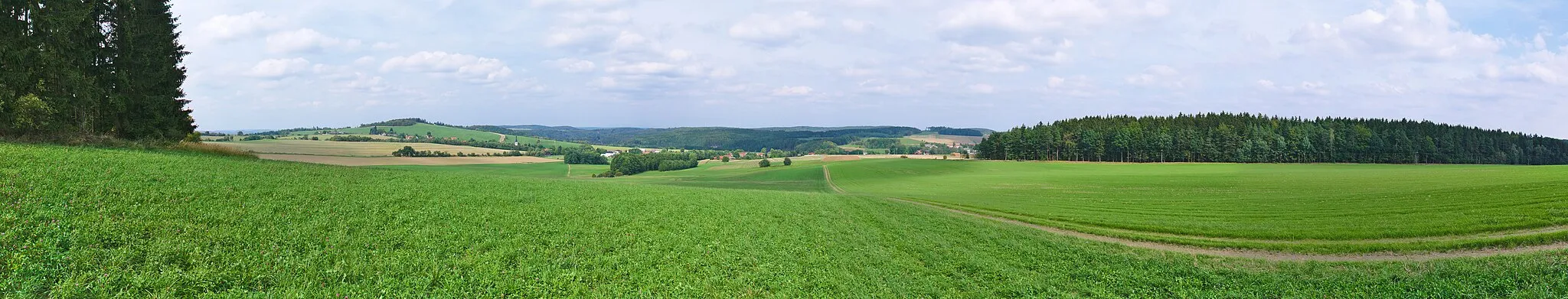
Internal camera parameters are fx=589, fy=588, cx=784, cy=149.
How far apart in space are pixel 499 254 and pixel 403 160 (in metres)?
46.7

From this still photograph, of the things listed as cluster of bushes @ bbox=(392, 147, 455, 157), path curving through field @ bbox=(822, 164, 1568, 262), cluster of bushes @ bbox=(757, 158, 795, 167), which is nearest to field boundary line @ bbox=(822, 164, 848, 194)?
cluster of bushes @ bbox=(757, 158, 795, 167)

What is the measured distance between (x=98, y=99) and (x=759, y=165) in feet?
267

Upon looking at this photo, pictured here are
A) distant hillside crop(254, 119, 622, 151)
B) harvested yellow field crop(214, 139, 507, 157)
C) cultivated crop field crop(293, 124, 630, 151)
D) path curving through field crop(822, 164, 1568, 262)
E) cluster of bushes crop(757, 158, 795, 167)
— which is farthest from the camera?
cluster of bushes crop(757, 158, 795, 167)

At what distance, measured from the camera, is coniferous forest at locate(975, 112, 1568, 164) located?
3920 inches

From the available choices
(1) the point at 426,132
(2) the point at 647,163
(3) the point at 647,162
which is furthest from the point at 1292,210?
(1) the point at 426,132

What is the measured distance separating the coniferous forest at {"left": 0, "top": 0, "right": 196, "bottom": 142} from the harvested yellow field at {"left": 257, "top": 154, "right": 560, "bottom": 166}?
4.70 metres

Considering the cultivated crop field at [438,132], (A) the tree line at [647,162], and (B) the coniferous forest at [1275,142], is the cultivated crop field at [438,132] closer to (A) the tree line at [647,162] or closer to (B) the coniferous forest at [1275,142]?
(A) the tree line at [647,162]

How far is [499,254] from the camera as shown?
37.9 ft

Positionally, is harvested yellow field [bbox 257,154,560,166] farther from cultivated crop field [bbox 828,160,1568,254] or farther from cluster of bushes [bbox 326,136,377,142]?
cultivated crop field [bbox 828,160,1568,254]

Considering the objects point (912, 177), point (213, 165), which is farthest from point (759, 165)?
point (213, 165)

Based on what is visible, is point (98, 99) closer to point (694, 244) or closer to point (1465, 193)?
point (694, 244)

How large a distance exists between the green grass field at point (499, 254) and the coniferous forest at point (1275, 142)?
3897 inches

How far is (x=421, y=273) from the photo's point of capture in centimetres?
995

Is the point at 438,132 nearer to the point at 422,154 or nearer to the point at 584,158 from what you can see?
the point at 584,158
